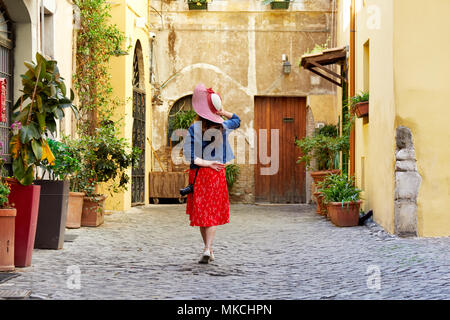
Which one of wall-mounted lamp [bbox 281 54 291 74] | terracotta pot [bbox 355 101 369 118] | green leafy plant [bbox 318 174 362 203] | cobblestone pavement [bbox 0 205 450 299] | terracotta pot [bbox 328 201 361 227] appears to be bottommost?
cobblestone pavement [bbox 0 205 450 299]

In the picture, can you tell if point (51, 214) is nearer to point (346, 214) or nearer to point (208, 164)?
point (208, 164)

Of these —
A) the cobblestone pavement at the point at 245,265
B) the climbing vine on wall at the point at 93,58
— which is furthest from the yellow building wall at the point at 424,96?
the climbing vine on wall at the point at 93,58

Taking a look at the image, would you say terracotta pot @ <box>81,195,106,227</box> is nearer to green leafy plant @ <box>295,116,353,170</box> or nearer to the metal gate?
the metal gate

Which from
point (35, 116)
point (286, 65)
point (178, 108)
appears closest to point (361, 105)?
point (35, 116)

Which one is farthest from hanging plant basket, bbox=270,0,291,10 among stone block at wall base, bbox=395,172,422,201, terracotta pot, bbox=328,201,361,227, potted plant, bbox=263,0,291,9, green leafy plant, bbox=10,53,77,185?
green leafy plant, bbox=10,53,77,185

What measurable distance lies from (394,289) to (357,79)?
263 inches

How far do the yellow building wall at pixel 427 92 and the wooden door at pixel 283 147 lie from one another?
7.36 metres

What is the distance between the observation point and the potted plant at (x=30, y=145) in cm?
591

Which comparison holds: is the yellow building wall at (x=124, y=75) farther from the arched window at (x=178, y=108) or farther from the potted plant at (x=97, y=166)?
the arched window at (x=178, y=108)

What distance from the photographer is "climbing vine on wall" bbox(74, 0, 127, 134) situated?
1066 centimetres

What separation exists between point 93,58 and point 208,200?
18.0ft

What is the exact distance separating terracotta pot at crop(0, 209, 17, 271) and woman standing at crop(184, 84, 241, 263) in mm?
1628

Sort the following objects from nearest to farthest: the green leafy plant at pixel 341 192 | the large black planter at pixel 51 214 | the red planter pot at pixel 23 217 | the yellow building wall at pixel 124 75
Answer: the red planter pot at pixel 23 217
the large black planter at pixel 51 214
the green leafy plant at pixel 341 192
the yellow building wall at pixel 124 75
